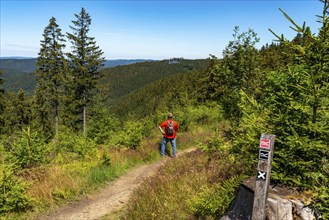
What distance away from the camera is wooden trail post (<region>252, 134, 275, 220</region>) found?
3387 mm

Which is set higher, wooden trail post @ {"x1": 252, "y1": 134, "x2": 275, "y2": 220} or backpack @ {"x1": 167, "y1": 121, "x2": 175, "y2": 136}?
wooden trail post @ {"x1": 252, "y1": 134, "x2": 275, "y2": 220}

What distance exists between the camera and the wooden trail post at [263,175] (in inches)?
133

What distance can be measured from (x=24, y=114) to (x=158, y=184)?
4335 centimetres

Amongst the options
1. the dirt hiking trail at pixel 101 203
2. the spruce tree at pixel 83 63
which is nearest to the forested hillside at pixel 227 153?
the dirt hiking trail at pixel 101 203

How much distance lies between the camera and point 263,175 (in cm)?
342

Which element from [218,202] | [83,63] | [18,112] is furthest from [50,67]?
[218,202]

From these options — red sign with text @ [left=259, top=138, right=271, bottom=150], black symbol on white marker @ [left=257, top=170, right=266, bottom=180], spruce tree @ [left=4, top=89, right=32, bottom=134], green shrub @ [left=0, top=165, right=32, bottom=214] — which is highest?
red sign with text @ [left=259, top=138, right=271, bottom=150]

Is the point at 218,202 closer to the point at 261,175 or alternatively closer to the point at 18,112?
the point at 261,175

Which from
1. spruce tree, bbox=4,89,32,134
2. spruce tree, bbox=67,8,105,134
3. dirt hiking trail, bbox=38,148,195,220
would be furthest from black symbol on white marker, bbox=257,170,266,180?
spruce tree, bbox=4,89,32,134

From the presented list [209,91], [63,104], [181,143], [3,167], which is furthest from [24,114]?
[3,167]

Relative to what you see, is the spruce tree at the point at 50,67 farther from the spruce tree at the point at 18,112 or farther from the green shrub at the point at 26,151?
the green shrub at the point at 26,151

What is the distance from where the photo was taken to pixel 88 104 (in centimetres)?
3325

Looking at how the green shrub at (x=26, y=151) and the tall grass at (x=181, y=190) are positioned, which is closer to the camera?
the tall grass at (x=181, y=190)

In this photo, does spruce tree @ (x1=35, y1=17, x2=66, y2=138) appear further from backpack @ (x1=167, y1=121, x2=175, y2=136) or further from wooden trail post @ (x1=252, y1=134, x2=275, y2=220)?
wooden trail post @ (x1=252, y1=134, x2=275, y2=220)
